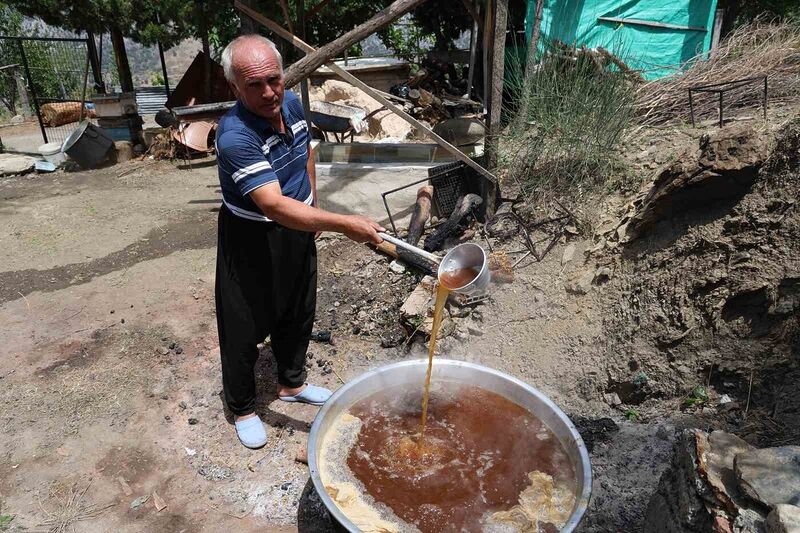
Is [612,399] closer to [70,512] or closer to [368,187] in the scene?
[70,512]

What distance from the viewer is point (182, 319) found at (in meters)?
3.93

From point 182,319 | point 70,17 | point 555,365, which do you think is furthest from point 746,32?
point 70,17

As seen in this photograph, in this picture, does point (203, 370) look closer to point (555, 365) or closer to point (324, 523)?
point (324, 523)

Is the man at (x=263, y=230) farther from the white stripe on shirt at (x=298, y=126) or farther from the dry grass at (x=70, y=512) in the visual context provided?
the dry grass at (x=70, y=512)

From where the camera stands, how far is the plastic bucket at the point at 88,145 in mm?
8297

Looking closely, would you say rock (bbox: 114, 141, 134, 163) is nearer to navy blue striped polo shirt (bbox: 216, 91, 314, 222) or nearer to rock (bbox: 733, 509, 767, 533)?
navy blue striped polo shirt (bbox: 216, 91, 314, 222)

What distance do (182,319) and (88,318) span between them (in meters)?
0.75

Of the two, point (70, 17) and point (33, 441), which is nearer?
point (33, 441)

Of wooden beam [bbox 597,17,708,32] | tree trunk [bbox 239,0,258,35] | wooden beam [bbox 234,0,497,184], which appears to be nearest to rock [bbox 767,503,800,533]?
wooden beam [bbox 234,0,497,184]

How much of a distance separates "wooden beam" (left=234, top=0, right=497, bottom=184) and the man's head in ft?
Answer: 6.40

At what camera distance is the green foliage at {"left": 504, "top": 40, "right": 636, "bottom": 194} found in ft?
13.8

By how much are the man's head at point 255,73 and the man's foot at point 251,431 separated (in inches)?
66.2

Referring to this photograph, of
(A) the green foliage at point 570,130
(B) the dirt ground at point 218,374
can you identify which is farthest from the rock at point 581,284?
(A) the green foliage at point 570,130

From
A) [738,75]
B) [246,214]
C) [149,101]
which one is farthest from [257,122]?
[149,101]
